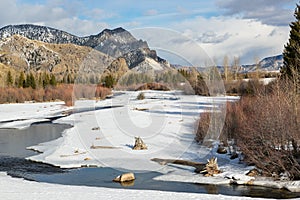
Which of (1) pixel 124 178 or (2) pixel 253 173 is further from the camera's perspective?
(2) pixel 253 173

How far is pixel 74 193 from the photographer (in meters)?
16.6

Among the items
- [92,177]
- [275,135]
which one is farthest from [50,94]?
[275,135]

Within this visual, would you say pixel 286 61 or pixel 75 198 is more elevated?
pixel 286 61

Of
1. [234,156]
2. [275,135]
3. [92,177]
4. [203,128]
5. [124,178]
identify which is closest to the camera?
[124,178]

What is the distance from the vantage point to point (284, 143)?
20.9 meters

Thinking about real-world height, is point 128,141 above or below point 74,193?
above

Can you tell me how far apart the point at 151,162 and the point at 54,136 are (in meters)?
14.1

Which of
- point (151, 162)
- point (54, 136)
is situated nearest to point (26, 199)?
point (151, 162)

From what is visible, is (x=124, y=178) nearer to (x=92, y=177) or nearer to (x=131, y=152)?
(x=92, y=177)

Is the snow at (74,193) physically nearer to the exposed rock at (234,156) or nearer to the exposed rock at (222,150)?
the exposed rock at (234,156)

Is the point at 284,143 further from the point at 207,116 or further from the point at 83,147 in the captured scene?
the point at 83,147

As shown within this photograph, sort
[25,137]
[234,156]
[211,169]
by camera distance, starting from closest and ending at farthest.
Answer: [211,169] → [234,156] → [25,137]

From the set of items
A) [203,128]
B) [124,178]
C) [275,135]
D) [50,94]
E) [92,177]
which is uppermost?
[50,94]

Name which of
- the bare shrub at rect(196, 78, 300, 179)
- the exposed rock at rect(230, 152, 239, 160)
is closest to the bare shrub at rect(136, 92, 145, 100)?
the exposed rock at rect(230, 152, 239, 160)
